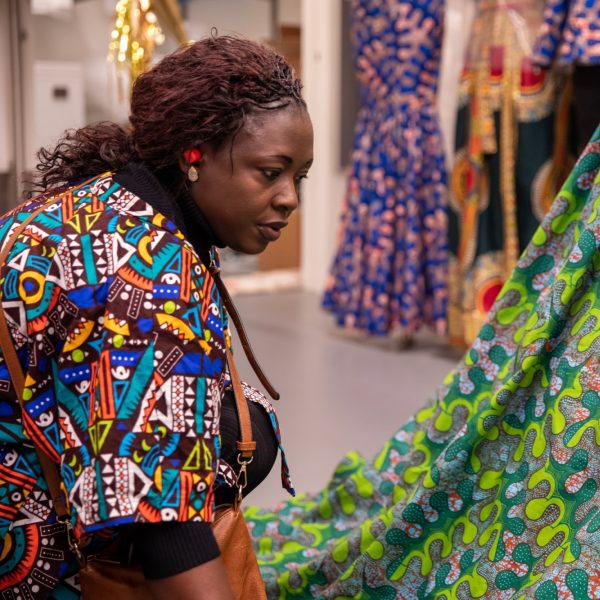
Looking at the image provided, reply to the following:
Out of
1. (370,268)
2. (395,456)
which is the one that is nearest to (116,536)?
(395,456)

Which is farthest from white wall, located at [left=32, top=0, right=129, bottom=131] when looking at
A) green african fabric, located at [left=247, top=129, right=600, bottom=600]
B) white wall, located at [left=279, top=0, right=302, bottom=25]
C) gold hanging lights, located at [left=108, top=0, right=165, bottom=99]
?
white wall, located at [left=279, top=0, right=302, bottom=25]

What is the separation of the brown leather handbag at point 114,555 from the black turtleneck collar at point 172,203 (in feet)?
0.36

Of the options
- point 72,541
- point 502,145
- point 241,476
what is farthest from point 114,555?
point 502,145

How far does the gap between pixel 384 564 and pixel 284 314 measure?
3.51 meters

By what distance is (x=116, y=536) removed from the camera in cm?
114

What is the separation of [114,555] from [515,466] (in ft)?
2.04

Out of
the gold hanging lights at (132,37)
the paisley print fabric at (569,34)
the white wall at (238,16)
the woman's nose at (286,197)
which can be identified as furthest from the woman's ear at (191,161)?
the white wall at (238,16)

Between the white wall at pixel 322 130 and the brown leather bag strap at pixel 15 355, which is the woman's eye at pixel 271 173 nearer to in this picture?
→ the brown leather bag strap at pixel 15 355

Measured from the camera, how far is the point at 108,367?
1001mm

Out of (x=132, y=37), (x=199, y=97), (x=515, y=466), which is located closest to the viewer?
(x=199, y=97)

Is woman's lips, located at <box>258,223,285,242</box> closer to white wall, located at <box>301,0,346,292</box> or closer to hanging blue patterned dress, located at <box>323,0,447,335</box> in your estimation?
hanging blue patterned dress, located at <box>323,0,447,335</box>

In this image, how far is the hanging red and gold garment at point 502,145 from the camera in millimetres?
3447

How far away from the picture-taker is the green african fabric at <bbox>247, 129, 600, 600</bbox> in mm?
1327

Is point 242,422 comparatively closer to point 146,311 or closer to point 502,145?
point 146,311
